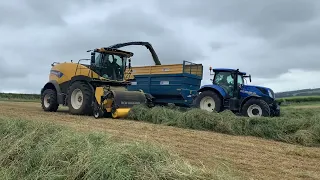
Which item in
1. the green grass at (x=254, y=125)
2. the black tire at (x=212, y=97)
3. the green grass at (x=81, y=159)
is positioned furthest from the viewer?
the black tire at (x=212, y=97)

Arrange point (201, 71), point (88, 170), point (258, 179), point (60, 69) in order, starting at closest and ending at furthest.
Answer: point (88, 170) → point (258, 179) → point (60, 69) → point (201, 71)

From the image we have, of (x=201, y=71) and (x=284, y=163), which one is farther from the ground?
(x=201, y=71)

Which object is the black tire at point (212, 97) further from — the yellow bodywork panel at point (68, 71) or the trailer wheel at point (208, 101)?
the yellow bodywork panel at point (68, 71)

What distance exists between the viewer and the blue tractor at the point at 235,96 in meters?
12.7

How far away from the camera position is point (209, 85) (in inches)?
558

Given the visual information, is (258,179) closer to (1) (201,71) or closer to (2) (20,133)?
(2) (20,133)

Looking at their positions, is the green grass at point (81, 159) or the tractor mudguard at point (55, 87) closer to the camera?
the green grass at point (81, 159)

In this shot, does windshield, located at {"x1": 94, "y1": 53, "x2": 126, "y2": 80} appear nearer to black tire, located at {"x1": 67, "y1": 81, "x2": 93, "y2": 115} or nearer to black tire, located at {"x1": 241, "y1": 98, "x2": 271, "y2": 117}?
Answer: black tire, located at {"x1": 67, "y1": 81, "x2": 93, "y2": 115}

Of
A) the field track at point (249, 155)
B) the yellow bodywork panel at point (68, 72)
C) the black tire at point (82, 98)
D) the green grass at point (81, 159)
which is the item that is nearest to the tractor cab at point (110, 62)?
the yellow bodywork panel at point (68, 72)

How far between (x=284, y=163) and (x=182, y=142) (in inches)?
92.1

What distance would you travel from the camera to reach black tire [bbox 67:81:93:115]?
13180 millimetres

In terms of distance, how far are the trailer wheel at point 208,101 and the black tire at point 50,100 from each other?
A: 6312mm

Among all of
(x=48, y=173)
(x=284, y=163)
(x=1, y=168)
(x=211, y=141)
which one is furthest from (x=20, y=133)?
(x=284, y=163)

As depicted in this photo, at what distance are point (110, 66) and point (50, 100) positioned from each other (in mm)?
3337
